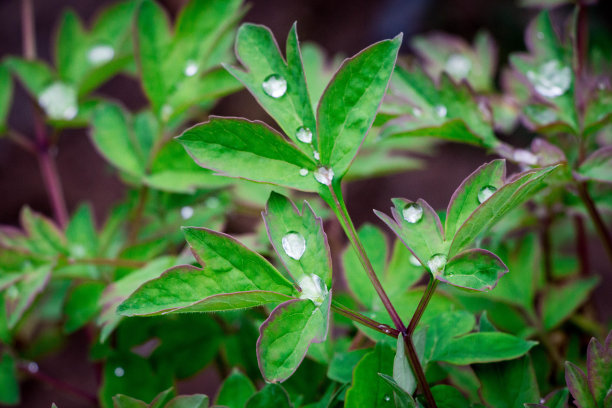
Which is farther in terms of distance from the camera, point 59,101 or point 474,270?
point 59,101

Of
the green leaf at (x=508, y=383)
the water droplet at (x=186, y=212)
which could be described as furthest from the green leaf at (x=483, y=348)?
the water droplet at (x=186, y=212)

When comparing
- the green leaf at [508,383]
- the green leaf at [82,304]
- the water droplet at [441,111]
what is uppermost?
the water droplet at [441,111]

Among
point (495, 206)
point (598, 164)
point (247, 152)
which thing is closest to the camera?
point (495, 206)

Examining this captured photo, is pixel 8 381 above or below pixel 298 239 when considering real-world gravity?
below

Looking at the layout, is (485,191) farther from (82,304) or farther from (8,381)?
(8,381)

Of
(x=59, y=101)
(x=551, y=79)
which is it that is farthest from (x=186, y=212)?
(x=551, y=79)

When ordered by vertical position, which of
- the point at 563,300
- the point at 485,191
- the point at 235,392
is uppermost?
the point at 485,191

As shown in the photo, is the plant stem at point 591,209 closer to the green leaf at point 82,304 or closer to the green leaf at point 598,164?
the green leaf at point 598,164
